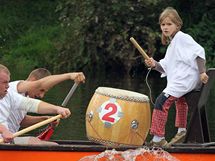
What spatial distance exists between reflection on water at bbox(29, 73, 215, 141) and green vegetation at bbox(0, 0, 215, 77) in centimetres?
90

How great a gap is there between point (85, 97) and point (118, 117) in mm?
10617

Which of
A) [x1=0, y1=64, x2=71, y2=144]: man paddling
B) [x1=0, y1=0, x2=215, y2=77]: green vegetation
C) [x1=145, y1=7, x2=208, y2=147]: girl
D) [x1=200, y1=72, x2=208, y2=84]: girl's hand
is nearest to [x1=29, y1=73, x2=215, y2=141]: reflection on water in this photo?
[x1=0, y1=0, x2=215, y2=77]: green vegetation

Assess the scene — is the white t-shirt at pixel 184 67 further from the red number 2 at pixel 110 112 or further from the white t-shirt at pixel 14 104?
the white t-shirt at pixel 14 104

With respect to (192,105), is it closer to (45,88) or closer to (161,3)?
(45,88)

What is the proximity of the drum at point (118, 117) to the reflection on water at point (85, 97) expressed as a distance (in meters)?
3.49

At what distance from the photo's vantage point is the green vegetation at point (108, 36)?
2769 centimetres

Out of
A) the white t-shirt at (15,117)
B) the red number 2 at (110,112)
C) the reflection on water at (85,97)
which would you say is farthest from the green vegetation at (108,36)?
the red number 2 at (110,112)

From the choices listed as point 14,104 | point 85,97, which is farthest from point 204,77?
point 85,97

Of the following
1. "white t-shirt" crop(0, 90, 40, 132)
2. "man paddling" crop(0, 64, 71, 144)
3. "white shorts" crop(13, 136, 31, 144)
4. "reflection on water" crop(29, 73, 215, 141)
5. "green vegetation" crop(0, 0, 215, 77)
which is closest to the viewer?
"man paddling" crop(0, 64, 71, 144)

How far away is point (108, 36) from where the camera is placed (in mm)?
27953

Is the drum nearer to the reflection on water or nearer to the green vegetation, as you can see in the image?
the reflection on water

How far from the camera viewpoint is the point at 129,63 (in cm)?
2758

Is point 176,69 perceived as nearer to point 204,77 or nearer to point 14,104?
point 204,77

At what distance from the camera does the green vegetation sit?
2769 cm
